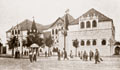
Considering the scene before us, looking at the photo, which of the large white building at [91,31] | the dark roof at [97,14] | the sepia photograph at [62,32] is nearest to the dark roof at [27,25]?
the sepia photograph at [62,32]

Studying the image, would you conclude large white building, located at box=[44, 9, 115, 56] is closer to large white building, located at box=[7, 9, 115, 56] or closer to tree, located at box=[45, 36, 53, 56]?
large white building, located at box=[7, 9, 115, 56]

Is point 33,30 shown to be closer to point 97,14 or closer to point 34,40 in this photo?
point 34,40

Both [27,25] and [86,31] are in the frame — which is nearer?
[86,31]

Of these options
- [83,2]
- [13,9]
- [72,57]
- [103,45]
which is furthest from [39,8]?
[103,45]

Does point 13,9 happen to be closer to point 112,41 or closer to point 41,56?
point 41,56

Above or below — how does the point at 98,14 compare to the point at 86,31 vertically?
above

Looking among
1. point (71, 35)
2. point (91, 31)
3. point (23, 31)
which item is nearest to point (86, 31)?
point (91, 31)

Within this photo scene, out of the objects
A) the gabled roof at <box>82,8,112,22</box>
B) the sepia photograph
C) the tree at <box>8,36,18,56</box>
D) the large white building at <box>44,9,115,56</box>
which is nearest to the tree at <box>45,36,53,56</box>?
the sepia photograph
